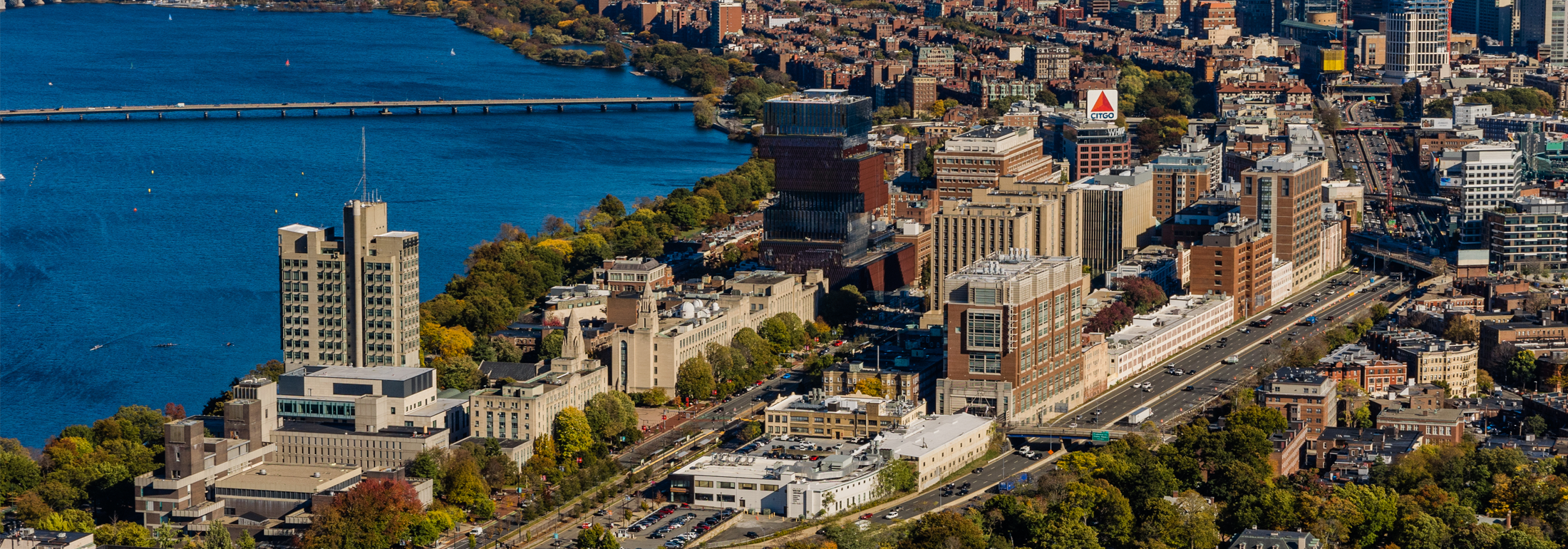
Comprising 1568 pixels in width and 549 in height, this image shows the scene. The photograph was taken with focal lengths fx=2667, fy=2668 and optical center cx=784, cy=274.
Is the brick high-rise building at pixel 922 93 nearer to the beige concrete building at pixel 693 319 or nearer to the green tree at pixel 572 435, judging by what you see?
the beige concrete building at pixel 693 319

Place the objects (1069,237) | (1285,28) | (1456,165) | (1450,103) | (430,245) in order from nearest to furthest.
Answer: (1069,237) → (430,245) → (1456,165) → (1450,103) → (1285,28)

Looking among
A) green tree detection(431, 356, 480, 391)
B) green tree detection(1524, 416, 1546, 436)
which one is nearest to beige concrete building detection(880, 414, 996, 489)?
green tree detection(431, 356, 480, 391)

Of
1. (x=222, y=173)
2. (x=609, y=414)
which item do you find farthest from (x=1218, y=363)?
(x=222, y=173)

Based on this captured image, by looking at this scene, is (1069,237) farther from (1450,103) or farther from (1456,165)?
(1450,103)

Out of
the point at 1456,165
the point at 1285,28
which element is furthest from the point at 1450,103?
the point at 1285,28

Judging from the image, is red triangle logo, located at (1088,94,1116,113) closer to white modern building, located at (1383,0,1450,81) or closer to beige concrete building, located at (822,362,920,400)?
white modern building, located at (1383,0,1450,81)

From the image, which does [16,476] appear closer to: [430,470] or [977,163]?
[430,470]
